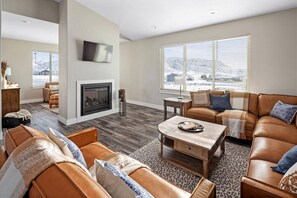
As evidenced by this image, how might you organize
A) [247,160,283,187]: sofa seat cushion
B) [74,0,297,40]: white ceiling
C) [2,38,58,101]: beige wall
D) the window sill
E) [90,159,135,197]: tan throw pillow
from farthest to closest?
[2,38,58,101]: beige wall < the window sill < [74,0,297,40]: white ceiling < [247,160,283,187]: sofa seat cushion < [90,159,135,197]: tan throw pillow

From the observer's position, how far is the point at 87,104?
4.68 m

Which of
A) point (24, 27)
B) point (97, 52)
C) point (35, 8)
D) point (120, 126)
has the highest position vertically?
point (35, 8)

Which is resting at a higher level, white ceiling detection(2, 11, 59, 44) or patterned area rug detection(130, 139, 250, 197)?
white ceiling detection(2, 11, 59, 44)

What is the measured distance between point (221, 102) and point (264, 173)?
2447mm

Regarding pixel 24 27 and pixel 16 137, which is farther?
pixel 24 27

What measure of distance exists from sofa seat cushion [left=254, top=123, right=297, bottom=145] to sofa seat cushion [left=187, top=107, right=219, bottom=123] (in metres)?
0.98

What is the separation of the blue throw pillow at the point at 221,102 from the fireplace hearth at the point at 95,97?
3024 millimetres

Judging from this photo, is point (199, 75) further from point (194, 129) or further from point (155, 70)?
point (194, 129)

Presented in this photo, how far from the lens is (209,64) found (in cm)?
476

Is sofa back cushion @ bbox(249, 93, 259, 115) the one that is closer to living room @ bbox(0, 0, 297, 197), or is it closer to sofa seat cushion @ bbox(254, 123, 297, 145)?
living room @ bbox(0, 0, 297, 197)

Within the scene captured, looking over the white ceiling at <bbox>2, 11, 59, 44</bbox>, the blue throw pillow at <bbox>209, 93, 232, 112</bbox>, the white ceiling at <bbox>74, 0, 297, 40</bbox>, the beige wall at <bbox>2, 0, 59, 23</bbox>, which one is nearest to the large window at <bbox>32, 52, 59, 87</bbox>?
the white ceiling at <bbox>2, 11, 59, 44</bbox>

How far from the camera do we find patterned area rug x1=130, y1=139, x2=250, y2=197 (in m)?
1.95

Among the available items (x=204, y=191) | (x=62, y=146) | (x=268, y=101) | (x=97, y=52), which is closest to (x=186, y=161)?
(x=204, y=191)

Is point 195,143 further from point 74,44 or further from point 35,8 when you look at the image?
point 35,8
